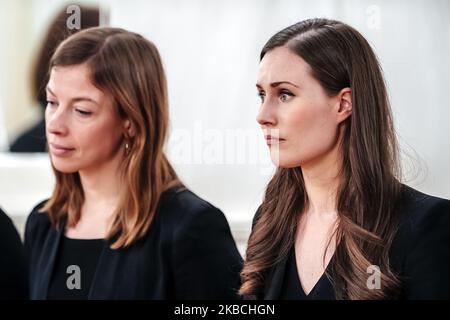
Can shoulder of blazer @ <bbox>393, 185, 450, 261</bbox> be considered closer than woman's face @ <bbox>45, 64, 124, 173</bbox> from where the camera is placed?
Yes

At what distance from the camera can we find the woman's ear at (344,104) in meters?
1.09

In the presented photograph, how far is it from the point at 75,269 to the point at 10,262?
7.7 inches

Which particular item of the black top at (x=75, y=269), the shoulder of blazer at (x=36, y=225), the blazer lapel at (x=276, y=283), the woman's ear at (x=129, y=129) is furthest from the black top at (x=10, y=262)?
the blazer lapel at (x=276, y=283)

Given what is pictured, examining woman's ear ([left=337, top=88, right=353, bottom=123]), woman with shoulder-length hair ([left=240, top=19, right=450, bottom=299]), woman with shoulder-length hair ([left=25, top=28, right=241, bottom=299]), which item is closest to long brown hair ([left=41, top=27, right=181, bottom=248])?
woman with shoulder-length hair ([left=25, top=28, right=241, bottom=299])

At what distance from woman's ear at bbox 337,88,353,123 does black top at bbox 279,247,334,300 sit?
0.71ft

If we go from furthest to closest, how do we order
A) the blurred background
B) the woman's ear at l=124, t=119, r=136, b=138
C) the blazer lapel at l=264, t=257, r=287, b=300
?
the woman's ear at l=124, t=119, r=136, b=138, the blurred background, the blazer lapel at l=264, t=257, r=287, b=300

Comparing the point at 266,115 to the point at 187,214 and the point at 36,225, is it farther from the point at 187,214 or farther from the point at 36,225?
the point at 36,225

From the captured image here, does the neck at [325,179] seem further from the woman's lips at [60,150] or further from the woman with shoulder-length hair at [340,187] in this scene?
the woman's lips at [60,150]

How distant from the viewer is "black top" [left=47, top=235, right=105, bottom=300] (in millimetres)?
1331

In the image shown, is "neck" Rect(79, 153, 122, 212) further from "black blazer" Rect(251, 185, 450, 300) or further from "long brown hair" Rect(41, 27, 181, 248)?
"black blazer" Rect(251, 185, 450, 300)

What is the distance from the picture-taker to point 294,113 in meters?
1.11

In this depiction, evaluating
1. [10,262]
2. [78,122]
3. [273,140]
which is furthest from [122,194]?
[273,140]

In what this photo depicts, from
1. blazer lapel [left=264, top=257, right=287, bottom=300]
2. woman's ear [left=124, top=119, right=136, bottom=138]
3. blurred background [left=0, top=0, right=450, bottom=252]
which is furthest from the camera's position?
woman's ear [left=124, top=119, right=136, bottom=138]
